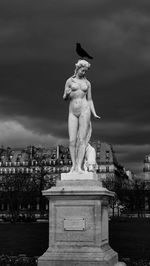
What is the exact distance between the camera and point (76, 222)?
17.4 m

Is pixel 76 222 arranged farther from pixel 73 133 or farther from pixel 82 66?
pixel 82 66

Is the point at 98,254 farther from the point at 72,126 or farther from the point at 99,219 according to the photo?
the point at 72,126

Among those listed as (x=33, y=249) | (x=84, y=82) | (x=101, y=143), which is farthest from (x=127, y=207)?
(x=84, y=82)

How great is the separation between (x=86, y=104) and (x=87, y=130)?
3.07 feet

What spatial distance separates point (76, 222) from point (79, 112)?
12.7ft

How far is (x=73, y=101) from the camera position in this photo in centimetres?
1877

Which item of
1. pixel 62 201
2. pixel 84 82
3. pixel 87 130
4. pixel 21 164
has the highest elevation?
pixel 21 164

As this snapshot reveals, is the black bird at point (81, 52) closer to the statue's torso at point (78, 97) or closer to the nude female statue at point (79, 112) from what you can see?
Result: the nude female statue at point (79, 112)

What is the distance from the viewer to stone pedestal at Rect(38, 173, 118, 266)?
1700cm

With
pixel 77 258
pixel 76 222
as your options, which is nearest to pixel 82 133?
pixel 76 222

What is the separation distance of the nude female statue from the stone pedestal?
0.93 metres

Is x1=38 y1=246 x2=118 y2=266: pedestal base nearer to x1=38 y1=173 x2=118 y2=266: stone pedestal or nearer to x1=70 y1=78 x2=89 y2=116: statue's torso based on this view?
x1=38 y1=173 x2=118 y2=266: stone pedestal

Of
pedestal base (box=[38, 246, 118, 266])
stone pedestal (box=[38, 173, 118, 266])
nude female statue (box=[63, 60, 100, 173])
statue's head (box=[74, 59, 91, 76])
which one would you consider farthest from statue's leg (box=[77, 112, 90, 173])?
pedestal base (box=[38, 246, 118, 266])

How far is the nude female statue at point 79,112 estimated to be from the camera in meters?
18.5
